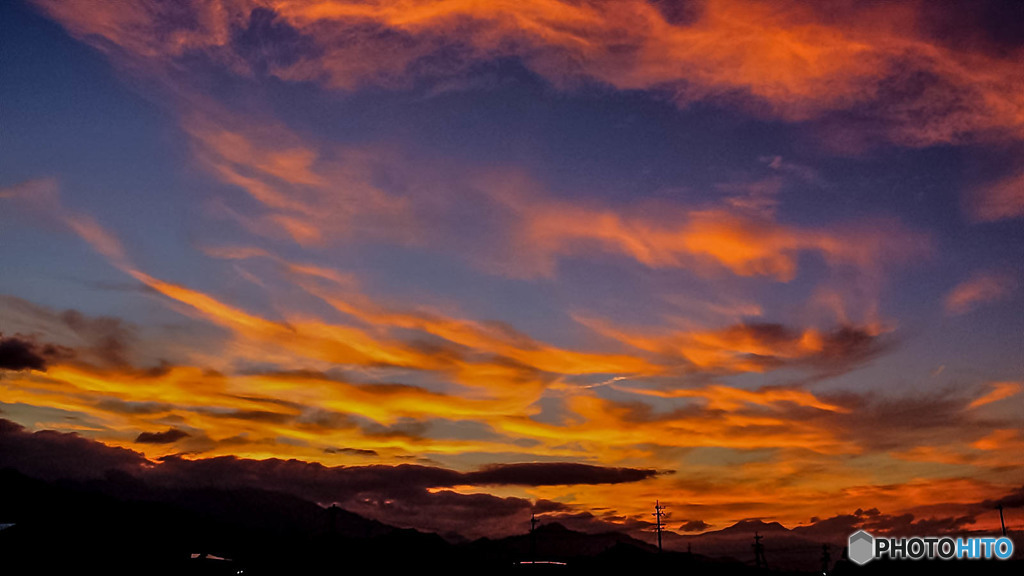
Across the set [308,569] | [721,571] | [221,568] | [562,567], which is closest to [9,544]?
[221,568]

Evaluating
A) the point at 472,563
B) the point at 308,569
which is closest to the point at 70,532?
the point at 308,569

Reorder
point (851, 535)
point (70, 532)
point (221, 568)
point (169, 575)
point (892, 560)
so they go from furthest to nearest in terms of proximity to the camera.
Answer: point (892, 560)
point (851, 535)
point (221, 568)
point (169, 575)
point (70, 532)

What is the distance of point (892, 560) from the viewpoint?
11175 centimetres

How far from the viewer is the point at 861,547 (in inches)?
3964

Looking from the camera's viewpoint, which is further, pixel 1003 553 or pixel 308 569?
pixel 308 569

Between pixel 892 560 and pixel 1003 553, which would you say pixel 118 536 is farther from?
pixel 892 560

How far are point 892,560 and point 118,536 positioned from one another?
10388 cm

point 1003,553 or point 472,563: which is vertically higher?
point 1003,553

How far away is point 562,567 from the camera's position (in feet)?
438

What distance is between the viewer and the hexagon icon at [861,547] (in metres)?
96.9

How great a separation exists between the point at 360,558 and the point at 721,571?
2795 inches

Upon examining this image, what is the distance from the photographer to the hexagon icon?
318 feet

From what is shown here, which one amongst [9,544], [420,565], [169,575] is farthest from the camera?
[420,565]

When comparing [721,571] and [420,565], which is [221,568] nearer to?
[420,565]
